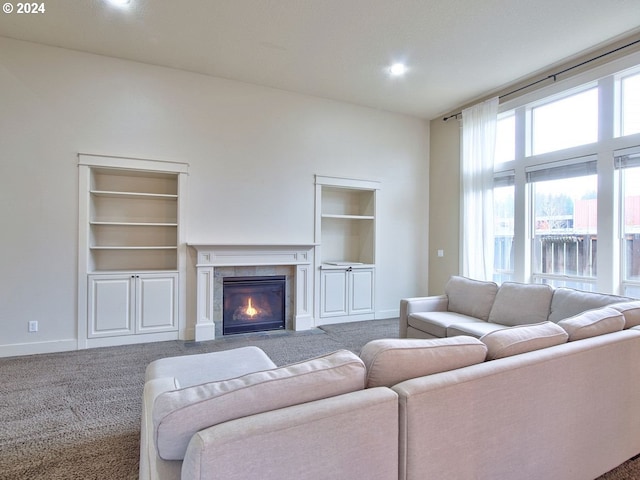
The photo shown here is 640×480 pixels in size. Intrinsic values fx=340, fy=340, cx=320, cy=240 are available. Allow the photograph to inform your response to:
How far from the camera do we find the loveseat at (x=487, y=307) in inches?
115

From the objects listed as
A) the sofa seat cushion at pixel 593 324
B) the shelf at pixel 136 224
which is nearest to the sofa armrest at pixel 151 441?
the sofa seat cushion at pixel 593 324

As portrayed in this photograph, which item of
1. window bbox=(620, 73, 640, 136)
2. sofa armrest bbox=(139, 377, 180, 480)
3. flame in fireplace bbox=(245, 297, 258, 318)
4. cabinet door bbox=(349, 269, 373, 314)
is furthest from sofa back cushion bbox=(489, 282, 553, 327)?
sofa armrest bbox=(139, 377, 180, 480)

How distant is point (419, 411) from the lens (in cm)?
116

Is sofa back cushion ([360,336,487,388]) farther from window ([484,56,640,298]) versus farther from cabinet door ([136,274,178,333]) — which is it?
cabinet door ([136,274,178,333])

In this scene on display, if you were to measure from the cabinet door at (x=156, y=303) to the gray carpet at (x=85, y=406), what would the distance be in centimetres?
23

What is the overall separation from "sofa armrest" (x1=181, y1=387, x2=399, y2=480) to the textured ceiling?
3.23 meters

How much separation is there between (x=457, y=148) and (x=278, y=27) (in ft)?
11.0

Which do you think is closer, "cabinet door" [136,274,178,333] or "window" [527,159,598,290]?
"window" [527,159,598,290]

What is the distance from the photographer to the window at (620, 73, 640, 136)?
351 centimetres

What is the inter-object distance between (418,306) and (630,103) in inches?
122

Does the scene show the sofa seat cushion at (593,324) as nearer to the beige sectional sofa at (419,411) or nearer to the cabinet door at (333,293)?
the beige sectional sofa at (419,411)

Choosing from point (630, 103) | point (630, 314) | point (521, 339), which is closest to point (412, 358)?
point (521, 339)

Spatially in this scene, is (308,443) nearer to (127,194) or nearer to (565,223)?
(127,194)

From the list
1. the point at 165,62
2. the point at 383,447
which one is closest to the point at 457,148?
the point at 165,62
